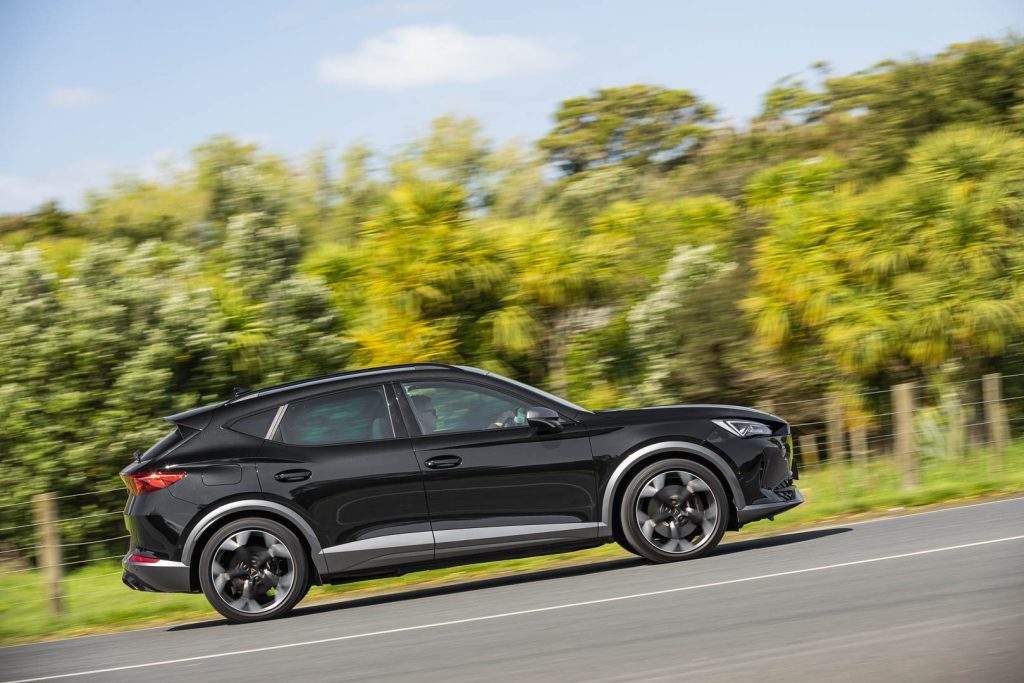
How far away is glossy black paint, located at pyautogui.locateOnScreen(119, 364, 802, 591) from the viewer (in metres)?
7.82

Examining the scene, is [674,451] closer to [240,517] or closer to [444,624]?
[444,624]

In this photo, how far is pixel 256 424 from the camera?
→ 26.5 ft

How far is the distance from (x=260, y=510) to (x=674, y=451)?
2888 millimetres

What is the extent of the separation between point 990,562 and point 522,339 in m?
13.5

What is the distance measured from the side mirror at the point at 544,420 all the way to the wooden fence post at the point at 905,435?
16.1 feet

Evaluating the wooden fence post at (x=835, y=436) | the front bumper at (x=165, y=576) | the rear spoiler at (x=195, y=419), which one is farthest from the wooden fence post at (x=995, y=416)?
the front bumper at (x=165, y=576)

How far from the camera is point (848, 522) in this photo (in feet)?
32.3

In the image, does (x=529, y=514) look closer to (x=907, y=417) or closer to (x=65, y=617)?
(x=65, y=617)

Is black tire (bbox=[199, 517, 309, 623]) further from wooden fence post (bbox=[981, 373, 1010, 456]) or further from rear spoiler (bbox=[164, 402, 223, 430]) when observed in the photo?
wooden fence post (bbox=[981, 373, 1010, 456])

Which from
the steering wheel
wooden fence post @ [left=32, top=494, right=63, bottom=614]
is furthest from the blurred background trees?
the steering wheel

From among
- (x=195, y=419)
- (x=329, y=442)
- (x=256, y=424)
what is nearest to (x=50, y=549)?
(x=195, y=419)

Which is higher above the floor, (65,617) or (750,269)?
(750,269)

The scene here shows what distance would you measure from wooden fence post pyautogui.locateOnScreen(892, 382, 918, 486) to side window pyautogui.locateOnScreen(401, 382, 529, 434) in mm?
5083

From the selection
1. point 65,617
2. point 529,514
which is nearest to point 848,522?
point 529,514
